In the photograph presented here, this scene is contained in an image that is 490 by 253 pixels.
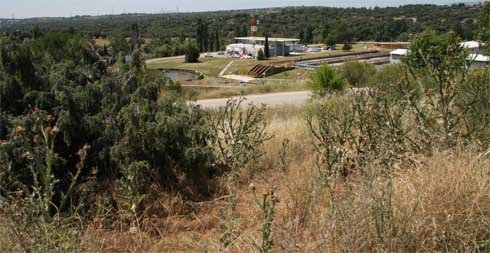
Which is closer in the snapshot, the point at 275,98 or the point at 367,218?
the point at 367,218

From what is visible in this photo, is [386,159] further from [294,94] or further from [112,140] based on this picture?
[294,94]

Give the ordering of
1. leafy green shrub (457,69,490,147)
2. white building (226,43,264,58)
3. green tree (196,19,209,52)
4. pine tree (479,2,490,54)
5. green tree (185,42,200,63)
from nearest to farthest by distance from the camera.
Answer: leafy green shrub (457,69,490,147) < pine tree (479,2,490,54) < green tree (185,42,200,63) < white building (226,43,264,58) < green tree (196,19,209,52)

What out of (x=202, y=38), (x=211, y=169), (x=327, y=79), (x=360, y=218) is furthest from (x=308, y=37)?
(x=360, y=218)

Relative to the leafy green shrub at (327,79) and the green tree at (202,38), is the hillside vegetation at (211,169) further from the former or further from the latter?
the green tree at (202,38)

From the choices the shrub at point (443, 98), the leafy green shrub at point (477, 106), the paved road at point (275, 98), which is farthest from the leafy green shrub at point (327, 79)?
the leafy green shrub at point (477, 106)

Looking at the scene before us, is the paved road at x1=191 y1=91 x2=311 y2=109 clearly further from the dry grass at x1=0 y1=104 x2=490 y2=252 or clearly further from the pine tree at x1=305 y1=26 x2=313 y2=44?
the pine tree at x1=305 y1=26 x2=313 y2=44

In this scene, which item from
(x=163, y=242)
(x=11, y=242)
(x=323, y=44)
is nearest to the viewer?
(x=11, y=242)

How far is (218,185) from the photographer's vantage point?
393cm

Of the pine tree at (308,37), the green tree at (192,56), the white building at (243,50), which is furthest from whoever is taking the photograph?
the pine tree at (308,37)

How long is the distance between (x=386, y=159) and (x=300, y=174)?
0.62 meters

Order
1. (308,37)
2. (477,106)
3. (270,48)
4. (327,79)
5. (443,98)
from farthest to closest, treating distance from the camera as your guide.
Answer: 1. (308,37)
2. (270,48)
3. (327,79)
4. (477,106)
5. (443,98)

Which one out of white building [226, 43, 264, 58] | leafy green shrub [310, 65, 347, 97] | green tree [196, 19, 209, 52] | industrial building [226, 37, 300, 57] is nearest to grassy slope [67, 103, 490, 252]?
leafy green shrub [310, 65, 347, 97]

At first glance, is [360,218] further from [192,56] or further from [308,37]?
[308,37]

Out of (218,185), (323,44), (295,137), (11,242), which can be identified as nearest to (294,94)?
(295,137)
